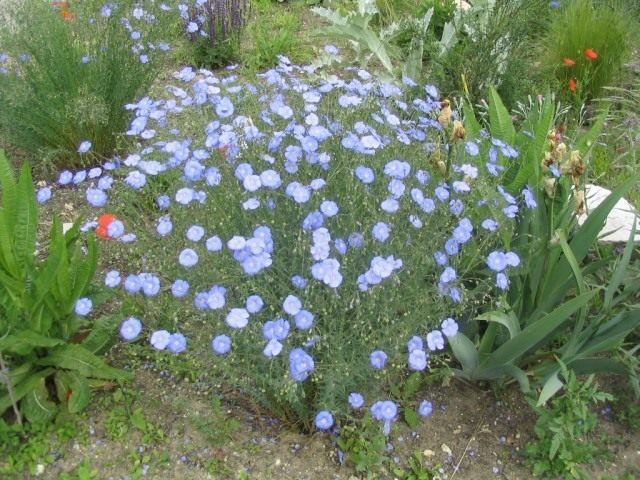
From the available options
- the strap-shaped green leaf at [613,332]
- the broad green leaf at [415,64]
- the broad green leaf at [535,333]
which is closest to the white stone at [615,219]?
the strap-shaped green leaf at [613,332]

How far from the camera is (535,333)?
7.21ft

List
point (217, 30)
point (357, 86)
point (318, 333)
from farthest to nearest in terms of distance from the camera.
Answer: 1. point (217, 30)
2. point (357, 86)
3. point (318, 333)

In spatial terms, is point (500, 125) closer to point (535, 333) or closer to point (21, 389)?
point (535, 333)

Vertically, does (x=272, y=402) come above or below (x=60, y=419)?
above

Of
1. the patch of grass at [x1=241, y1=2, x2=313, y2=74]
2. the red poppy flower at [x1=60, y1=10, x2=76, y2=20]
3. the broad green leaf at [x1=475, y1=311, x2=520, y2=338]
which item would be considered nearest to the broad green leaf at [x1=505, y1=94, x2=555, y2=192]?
the broad green leaf at [x1=475, y1=311, x2=520, y2=338]

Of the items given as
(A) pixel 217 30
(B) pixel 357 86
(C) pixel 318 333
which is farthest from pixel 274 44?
(C) pixel 318 333

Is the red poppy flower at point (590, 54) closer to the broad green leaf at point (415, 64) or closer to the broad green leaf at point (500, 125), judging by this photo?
the broad green leaf at point (415, 64)

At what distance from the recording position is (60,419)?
7.61 ft

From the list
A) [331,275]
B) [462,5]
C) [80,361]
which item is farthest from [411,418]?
[462,5]

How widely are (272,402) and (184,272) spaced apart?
0.53 meters

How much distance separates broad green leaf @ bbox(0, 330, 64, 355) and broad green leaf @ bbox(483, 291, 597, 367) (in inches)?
58.3

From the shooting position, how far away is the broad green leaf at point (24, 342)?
208cm

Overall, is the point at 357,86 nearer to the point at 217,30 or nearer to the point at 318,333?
the point at 318,333

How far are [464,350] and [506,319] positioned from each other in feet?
0.65
